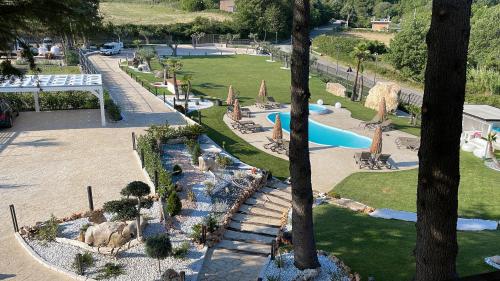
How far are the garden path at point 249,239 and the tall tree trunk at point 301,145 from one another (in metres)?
2.09

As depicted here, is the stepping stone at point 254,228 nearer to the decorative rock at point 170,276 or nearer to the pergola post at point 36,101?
the decorative rock at point 170,276

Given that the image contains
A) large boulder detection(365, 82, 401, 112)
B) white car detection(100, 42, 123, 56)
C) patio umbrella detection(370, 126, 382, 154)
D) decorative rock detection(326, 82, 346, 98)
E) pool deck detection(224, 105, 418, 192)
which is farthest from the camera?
white car detection(100, 42, 123, 56)

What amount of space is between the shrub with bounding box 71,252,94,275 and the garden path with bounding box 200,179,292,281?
3234 mm

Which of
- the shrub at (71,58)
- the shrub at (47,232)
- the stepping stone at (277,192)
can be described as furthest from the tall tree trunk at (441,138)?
the shrub at (71,58)

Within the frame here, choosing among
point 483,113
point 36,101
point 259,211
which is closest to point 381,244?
point 259,211

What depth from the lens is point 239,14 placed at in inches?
3216

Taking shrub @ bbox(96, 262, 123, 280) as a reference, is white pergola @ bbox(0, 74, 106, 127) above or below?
above

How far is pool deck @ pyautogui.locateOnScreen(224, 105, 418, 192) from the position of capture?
20.6 metres

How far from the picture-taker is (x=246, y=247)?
45.6 feet

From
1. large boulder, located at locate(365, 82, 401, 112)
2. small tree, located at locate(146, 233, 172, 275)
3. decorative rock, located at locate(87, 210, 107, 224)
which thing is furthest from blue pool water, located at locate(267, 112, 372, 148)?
small tree, located at locate(146, 233, 172, 275)

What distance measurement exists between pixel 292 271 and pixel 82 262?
5.95 metres

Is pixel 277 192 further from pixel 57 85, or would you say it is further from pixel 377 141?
pixel 57 85

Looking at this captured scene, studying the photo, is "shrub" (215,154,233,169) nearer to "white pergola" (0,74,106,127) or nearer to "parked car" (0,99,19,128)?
"white pergola" (0,74,106,127)

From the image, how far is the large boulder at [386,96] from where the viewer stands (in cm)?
3259
